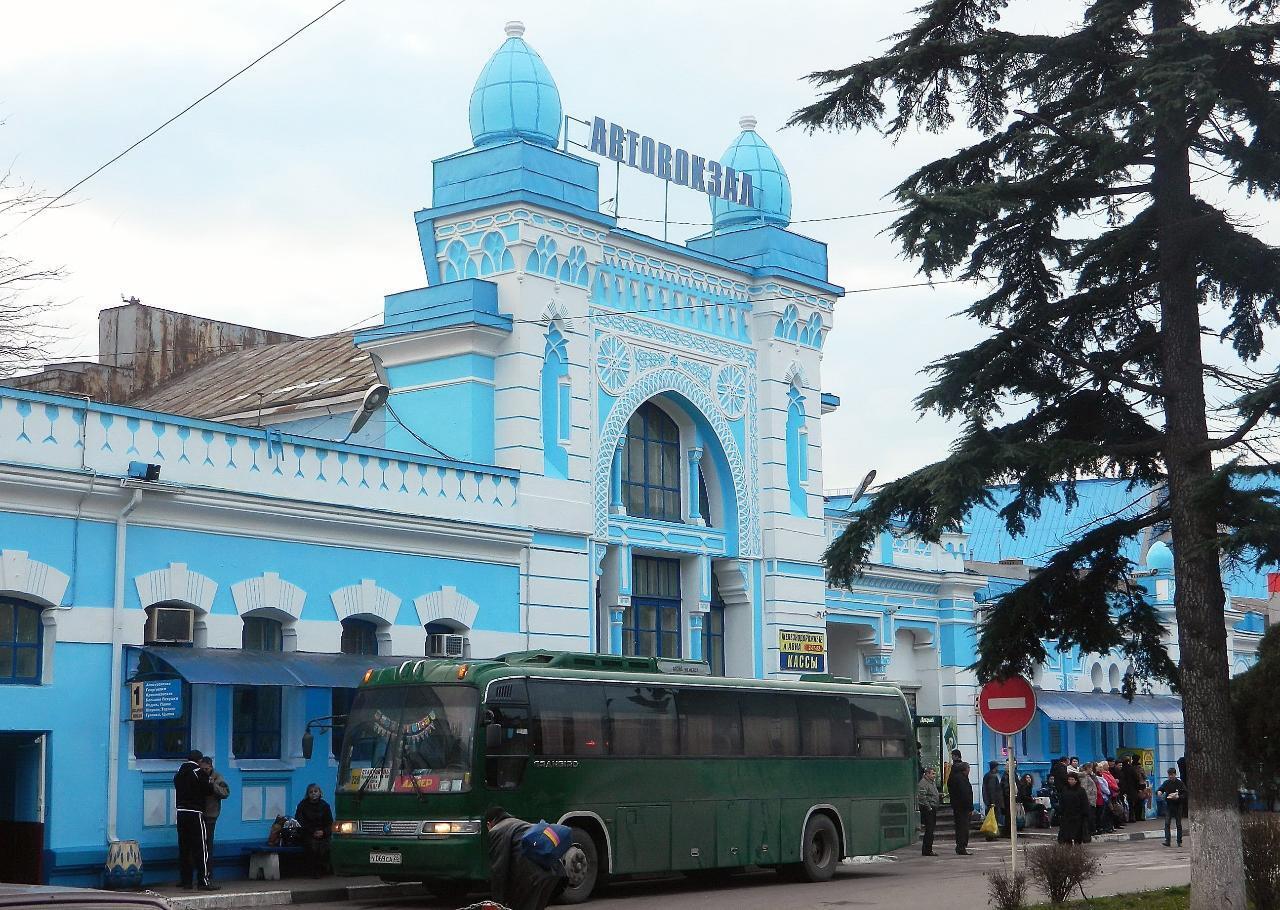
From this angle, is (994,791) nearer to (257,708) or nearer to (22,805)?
(257,708)

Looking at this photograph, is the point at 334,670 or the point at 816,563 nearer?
the point at 334,670

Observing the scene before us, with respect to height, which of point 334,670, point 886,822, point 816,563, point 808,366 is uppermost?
point 808,366

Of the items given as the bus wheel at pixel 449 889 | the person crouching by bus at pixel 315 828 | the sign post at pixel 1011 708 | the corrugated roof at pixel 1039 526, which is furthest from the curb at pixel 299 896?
the corrugated roof at pixel 1039 526

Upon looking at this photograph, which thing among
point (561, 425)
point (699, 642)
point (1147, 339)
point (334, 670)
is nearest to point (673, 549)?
point (699, 642)

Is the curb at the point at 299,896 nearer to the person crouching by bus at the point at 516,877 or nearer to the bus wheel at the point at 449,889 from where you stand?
the bus wheel at the point at 449,889

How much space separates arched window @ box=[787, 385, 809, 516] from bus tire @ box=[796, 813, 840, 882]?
9.27 meters

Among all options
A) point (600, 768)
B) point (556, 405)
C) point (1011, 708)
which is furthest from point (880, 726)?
point (556, 405)

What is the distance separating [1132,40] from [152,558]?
12720 millimetres

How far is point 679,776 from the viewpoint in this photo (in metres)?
21.4

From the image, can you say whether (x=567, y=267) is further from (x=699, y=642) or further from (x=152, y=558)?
(x=152, y=558)

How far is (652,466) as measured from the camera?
3038cm

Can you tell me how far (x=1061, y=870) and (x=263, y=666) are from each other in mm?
→ 9919

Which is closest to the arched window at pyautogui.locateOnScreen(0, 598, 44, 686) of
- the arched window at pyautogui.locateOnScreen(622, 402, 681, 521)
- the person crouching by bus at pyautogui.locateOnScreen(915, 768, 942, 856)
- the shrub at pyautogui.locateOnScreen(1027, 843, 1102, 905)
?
the shrub at pyautogui.locateOnScreen(1027, 843, 1102, 905)

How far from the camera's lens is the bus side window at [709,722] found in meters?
21.7
